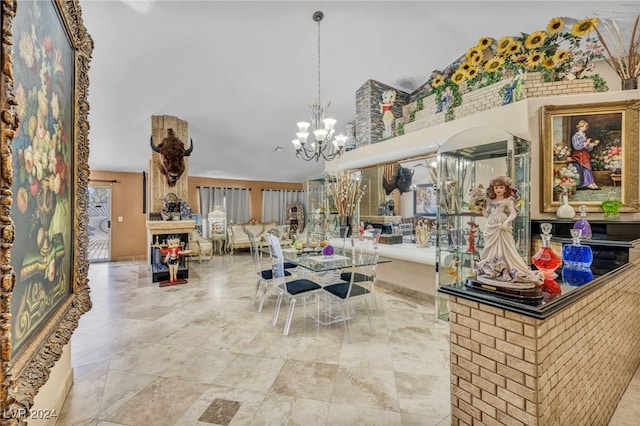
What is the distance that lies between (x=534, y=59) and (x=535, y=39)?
20 centimetres

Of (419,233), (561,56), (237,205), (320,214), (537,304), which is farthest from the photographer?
(237,205)

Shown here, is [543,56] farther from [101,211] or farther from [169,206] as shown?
[101,211]

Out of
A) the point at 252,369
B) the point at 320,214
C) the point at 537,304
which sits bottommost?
the point at 252,369

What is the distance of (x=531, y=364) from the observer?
1093 millimetres

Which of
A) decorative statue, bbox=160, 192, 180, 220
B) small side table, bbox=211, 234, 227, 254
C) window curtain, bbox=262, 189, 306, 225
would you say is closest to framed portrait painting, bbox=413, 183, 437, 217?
decorative statue, bbox=160, 192, 180, 220

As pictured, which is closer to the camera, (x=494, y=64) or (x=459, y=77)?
(x=494, y=64)

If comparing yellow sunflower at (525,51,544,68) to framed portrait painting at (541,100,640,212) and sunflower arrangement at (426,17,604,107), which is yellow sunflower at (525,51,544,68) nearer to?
sunflower arrangement at (426,17,604,107)

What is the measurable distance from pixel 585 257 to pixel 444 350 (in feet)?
4.78

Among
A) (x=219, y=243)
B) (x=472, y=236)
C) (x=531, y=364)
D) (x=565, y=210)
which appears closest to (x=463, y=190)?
(x=472, y=236)

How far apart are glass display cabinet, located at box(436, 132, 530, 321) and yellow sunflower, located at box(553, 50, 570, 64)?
104cm

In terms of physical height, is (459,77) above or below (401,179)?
above

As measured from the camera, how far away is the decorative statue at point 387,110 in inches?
199

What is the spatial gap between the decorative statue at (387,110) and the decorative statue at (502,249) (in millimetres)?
3868

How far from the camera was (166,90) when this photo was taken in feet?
14.8
